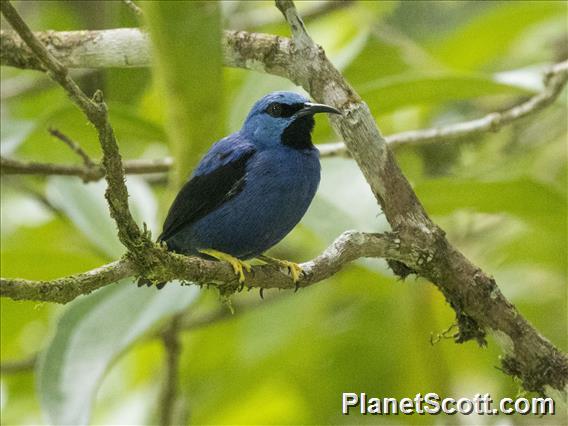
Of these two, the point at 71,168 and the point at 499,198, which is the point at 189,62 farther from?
the point at 499,198

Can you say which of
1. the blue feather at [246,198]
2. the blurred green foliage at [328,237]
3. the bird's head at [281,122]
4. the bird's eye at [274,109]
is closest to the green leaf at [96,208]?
the blurred green foliage at [328,237]

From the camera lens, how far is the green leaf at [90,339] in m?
3.22

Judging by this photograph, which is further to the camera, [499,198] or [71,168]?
[71,168]

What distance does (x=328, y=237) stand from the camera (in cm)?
358

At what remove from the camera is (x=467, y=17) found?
17.8 feet

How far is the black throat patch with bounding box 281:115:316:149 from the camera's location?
12.7ft

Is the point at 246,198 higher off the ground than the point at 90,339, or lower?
higher

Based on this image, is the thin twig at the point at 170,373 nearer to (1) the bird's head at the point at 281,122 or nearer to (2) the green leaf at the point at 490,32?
(1) the bird's head at the point at 281,122

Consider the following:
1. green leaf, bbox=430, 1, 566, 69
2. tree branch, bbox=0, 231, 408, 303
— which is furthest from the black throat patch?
green leaf, bbox=430, 1, 566, 69

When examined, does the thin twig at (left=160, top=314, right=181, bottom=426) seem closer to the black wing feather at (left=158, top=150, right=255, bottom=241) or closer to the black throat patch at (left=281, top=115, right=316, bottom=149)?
the black wing feather at (left=158, top=150, right=255, bottom=241)

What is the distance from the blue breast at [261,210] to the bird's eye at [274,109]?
12.3 inches

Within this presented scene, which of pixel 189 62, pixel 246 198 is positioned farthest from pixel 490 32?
pixel 189 62

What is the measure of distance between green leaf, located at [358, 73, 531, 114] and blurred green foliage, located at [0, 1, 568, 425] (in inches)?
0.4

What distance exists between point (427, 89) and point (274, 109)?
2.24 feet
